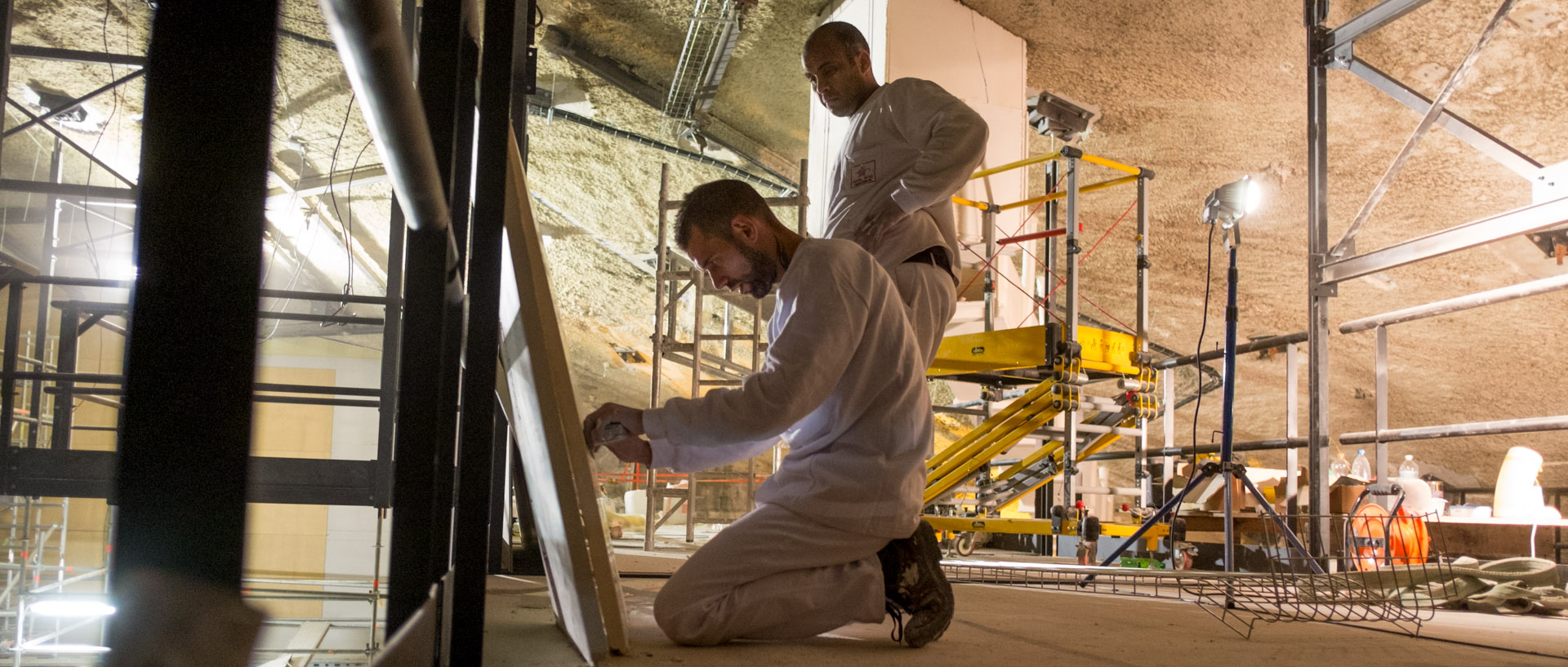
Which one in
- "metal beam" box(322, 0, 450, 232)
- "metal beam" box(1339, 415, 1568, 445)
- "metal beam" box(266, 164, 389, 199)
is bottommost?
"metal beam" box(1339, 415, 1568, 445)

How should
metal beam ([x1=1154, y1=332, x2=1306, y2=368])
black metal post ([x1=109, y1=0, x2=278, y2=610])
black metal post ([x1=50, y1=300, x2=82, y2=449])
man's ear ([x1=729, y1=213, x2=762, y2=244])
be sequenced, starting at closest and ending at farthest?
black metal post ([x1=109, y1=0, x2=278, y2=610]) → man's ear ([x1=729, y1=213, x2=762, y2=244]) → black metal post ([x1=50, y1=300, x2=82, y2=449]) → metal beam ([x1=1154, y1=332, x2=1306, y2=368])

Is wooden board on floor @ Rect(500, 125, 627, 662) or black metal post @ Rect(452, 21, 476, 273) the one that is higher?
black metal post @ Rect(452, 21, 476, 273)

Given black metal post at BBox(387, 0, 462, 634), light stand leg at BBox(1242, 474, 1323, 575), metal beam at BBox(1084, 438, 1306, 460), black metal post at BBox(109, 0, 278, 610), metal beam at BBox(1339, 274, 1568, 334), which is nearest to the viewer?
black metal post at BBox(109, 0, 278, 610)

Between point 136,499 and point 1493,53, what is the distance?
7365 millimetres

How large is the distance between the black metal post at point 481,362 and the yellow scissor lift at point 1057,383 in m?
3.81

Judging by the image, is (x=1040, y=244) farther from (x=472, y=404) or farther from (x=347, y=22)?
Answer: (x=347, y=22)

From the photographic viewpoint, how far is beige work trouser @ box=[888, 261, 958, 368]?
2398 millimetres

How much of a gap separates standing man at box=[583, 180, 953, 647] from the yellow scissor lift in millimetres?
3095

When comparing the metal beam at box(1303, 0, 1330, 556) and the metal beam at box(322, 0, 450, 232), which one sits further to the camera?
the metal beam at box(1303, 0, 1330, 556)

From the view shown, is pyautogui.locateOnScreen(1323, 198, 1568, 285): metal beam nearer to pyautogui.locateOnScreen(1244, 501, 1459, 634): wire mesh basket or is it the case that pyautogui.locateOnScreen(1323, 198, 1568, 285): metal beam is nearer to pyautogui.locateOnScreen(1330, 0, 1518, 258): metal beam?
pyautogui.locateOnScreen(1330, 0, 1518, 258): metal beam

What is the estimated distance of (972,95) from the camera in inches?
262

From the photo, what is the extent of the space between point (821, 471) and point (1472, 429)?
8.73ft

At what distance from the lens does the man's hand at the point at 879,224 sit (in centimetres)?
255

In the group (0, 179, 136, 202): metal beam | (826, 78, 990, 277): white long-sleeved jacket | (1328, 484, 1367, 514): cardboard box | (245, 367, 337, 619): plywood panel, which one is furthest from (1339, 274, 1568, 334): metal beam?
(245, 367, 337, 619): plywood panel
